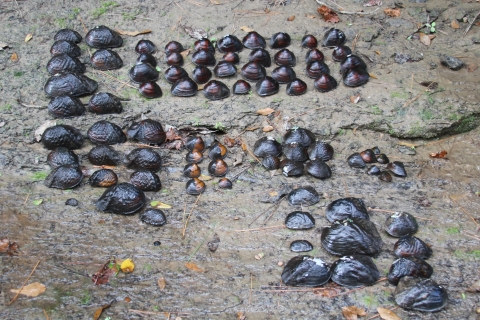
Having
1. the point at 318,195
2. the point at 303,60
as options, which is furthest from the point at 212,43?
the point at 318,195

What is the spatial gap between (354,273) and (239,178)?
5.31 ft

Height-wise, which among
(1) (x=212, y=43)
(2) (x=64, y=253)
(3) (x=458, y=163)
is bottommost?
(3) (x=458, y=163)

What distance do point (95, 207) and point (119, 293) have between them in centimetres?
105

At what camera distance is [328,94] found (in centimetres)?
561

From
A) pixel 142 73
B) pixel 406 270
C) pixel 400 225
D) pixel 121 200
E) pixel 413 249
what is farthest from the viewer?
pixel 142 73

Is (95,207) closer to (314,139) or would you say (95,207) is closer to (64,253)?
(64,253)

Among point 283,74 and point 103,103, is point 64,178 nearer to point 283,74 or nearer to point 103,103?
point 103,103

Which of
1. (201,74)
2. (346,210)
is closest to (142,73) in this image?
(201,74)

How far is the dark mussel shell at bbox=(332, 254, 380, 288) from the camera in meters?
3.62

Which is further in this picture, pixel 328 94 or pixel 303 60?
pixel 303 60

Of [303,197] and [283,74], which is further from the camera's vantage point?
[283,74]

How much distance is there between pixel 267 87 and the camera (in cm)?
554

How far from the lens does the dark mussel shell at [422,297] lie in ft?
11.2

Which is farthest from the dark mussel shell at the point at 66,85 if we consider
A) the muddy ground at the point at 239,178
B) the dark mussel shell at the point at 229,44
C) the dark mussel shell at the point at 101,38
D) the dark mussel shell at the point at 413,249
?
the dark mussel shell at the point at 413,249
